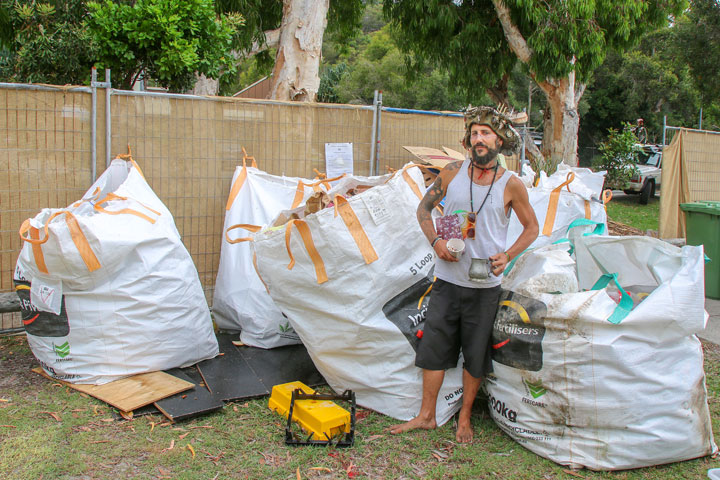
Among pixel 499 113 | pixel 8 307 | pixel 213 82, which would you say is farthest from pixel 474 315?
pixel 213 82

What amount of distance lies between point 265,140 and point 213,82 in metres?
5.90

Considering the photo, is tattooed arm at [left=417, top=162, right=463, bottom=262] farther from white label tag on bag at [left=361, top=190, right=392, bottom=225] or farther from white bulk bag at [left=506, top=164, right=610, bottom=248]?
white bulk bag at [left=506, top=164, right=610, bottom=248]

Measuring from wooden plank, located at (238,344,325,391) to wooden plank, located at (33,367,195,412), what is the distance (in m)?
0.56

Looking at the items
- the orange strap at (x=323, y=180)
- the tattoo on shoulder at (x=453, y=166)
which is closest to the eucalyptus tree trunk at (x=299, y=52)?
the orange strap at (x=323, y=180)

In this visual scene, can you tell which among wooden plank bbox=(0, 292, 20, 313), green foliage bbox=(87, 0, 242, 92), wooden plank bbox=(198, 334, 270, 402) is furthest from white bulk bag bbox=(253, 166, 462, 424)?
green foliage bbox=(87, 0, 242, 92)

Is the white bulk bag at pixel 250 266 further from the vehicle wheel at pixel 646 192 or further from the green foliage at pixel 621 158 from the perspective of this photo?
the vehicle wheel at pixel 646 192

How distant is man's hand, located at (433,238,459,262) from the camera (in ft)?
10.1

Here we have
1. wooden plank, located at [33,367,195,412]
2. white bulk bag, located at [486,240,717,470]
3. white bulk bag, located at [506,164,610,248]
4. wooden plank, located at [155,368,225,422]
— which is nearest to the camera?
white bulk bag, located at [486,240,717,470]

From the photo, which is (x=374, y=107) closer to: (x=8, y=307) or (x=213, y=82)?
(x=8, y=307)

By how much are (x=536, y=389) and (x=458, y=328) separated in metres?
0.52

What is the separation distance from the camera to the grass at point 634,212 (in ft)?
41.8

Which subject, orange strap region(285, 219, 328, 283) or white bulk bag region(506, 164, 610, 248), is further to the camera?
white bulk bag region(506, 164, 610, 248)

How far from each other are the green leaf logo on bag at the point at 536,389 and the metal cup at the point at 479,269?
1.99ft

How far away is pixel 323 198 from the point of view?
13.3 ft
